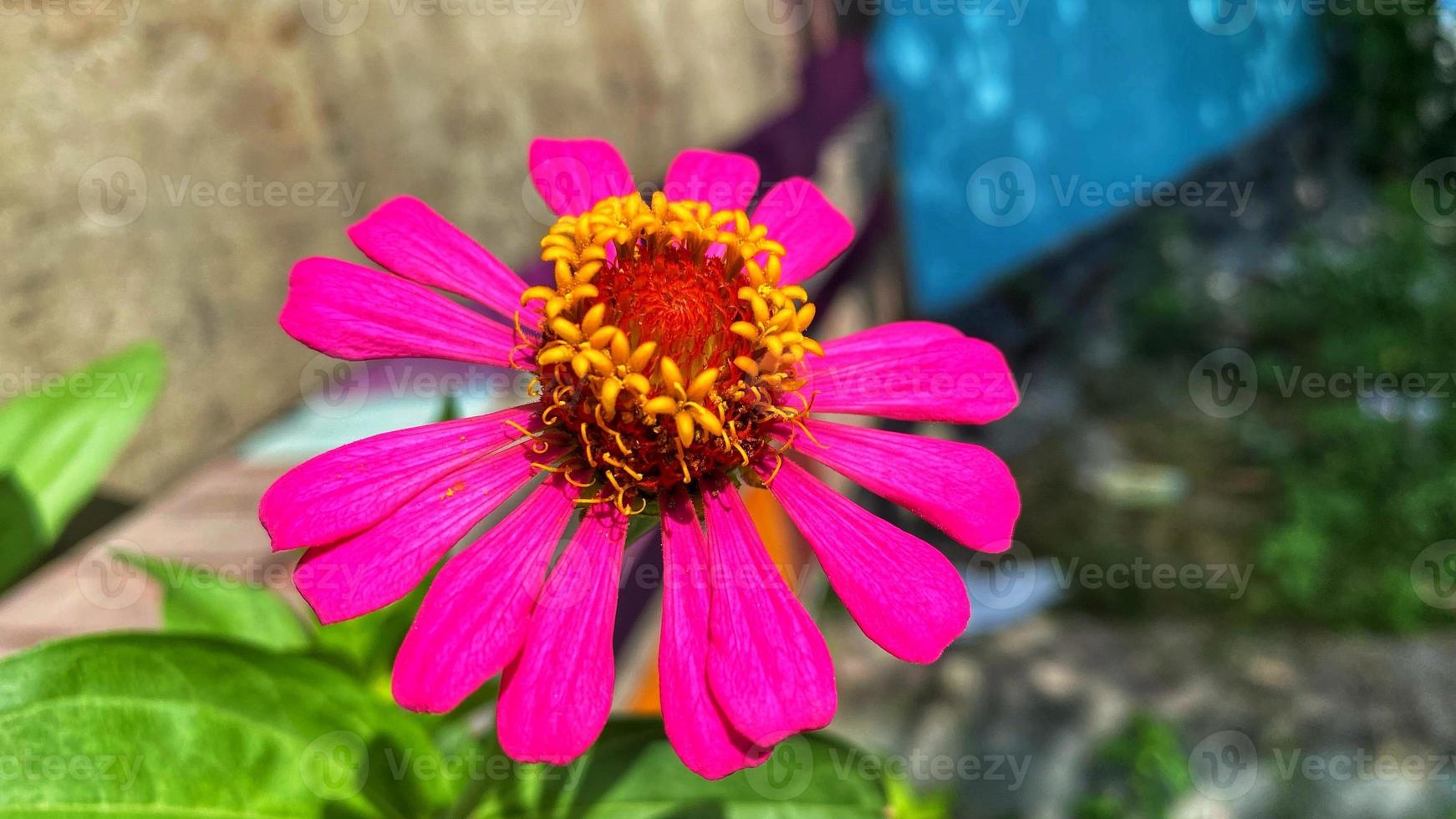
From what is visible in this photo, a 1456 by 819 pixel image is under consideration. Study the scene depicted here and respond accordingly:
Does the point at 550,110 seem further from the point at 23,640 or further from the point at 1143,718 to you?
the point at 1143,718

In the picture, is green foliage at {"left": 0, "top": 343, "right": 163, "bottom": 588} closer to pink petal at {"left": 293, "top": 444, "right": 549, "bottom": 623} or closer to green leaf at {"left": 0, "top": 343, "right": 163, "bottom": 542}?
green leaf at {"left": 0, "top": 343, "right": 163, "bottom": 542}

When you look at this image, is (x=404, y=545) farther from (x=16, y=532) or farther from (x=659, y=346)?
(x=16, y=532)

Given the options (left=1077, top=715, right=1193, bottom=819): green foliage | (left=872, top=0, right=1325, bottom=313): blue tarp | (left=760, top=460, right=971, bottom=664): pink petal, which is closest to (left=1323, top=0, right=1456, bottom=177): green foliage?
(left=872, top=0, right=1325, bottom=313): blue tarp

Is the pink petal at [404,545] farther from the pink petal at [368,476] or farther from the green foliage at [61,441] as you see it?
the green foliage at [61,441]

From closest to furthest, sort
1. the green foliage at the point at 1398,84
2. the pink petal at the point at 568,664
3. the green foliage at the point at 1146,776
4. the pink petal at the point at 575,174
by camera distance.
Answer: the pink petal at the point at 568,664
the pink petal at the point at 575,174
the green foliage at the point at 1146,776
the green foliage at the point at 1398,84

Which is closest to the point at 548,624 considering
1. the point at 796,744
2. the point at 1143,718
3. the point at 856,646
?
the point at 796,744

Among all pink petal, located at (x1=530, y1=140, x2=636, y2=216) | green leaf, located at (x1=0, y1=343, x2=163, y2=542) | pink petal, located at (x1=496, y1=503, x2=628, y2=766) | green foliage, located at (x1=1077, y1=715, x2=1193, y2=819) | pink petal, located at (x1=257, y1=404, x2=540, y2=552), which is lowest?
green foliage, located at (x1=1077, y1=715, x2=1193, y2=819)

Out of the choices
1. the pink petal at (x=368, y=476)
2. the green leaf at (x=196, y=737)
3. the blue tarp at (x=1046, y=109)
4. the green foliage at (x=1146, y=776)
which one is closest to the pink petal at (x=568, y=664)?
the pink petal at (x=368, y=476)
